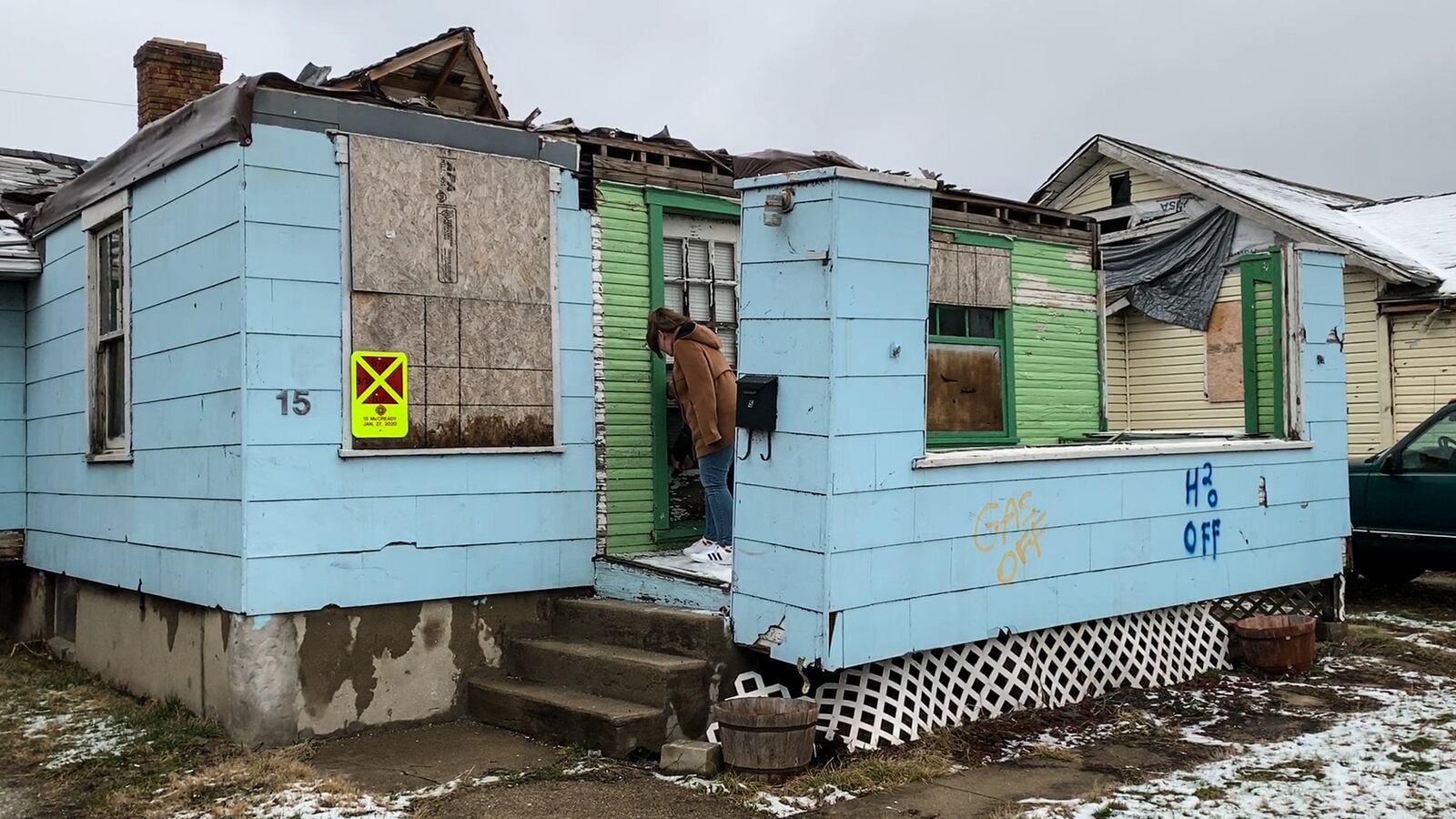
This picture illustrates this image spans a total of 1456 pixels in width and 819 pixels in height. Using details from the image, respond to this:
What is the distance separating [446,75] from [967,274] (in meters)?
5.23

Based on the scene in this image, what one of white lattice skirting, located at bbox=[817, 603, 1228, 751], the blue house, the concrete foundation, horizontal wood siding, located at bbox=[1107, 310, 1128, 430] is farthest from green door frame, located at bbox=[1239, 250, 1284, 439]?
horizontal wood siding, located at bbox=[1107, 310, 1128, 430]

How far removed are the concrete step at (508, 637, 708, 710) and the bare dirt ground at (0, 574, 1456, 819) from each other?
0.41 meters

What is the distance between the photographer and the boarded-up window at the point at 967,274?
1111 cm

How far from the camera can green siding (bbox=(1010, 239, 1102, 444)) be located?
11805 mm

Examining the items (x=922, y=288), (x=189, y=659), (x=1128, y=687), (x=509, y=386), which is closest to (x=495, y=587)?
(x=509, y=386)

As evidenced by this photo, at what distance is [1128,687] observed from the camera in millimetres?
7973

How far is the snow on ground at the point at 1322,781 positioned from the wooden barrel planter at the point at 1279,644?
118 cm

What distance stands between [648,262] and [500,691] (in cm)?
303

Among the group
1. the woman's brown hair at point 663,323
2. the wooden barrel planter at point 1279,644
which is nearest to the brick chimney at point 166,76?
the woman's brown hair at point 663,323

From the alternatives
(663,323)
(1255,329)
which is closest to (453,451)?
(663,323)

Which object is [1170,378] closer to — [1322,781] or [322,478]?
[1322,781]

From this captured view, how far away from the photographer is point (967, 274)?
37.3 feet

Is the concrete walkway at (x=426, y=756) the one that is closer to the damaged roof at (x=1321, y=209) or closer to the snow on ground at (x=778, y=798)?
the snow on ground at (x=778, y=798)

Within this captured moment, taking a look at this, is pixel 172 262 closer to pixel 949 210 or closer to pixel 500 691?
pixel 500 691
